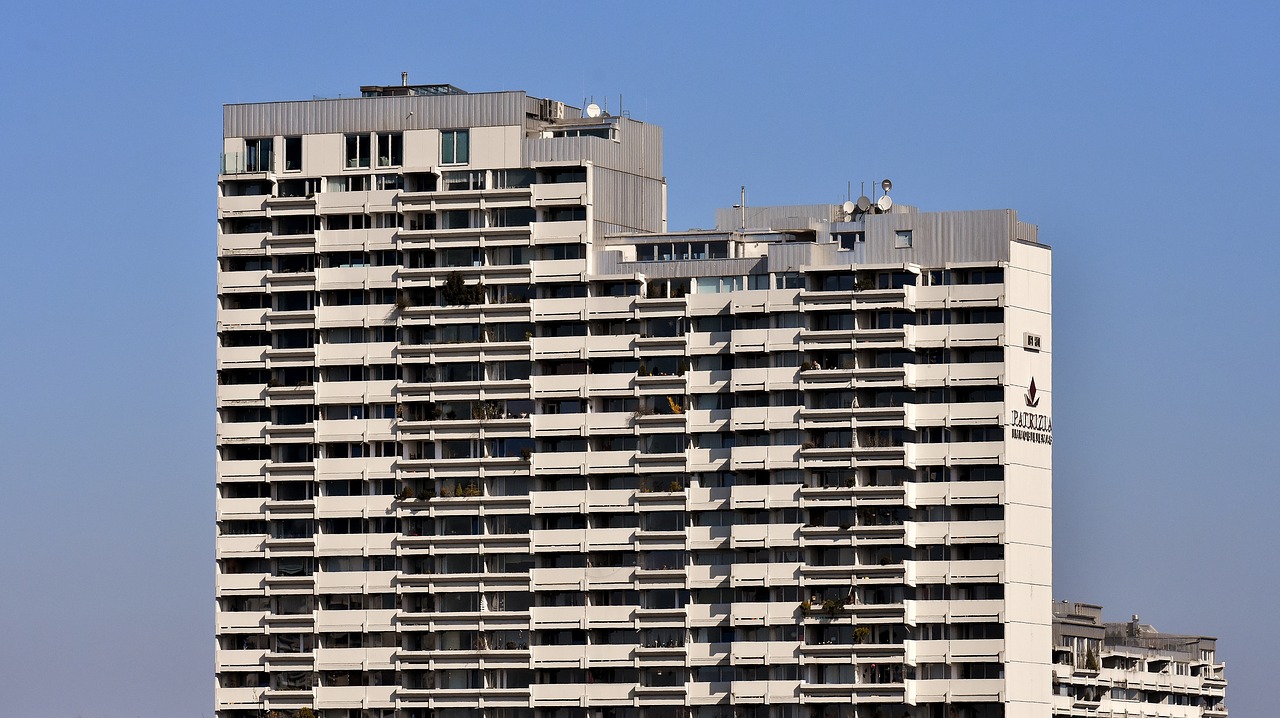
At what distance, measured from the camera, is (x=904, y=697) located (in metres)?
200

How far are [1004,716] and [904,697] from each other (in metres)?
7.88

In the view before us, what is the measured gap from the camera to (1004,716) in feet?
656
